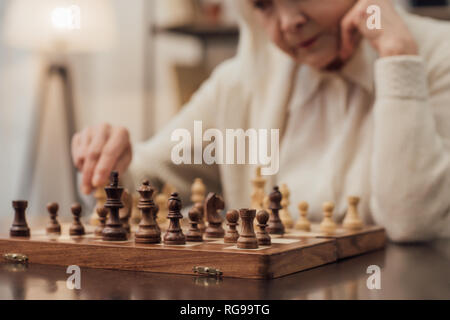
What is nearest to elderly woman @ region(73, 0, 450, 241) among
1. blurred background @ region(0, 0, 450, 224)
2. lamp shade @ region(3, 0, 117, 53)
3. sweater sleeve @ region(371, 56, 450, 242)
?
sweater sleeve @ region(371, 56, 450, 242)

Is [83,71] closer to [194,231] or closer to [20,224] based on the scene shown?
[20,224]

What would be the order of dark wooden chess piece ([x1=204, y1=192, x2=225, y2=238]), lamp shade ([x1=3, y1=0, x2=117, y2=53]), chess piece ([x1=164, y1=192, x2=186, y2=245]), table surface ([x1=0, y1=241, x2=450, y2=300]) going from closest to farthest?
1. table surface ([x1=0, y1=241, x2=450, y2=300])
2. chess piece ([x1=164, y1=192, x2=186, y2=245])
3. dark wooden chess piece ([x1=204, y1=192, x2=225, y2=238])
4. lamp shade ([x1=3, y1=0, x2=117, y2=53])

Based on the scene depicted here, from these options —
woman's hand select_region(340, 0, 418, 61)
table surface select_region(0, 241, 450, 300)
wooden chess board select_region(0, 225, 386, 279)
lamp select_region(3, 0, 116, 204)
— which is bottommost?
table surface select_region(0, 241, 450, 300)

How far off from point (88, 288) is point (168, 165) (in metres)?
1.36

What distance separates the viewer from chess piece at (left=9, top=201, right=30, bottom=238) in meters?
1.20

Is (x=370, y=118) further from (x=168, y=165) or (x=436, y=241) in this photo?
(x=168, y=165)

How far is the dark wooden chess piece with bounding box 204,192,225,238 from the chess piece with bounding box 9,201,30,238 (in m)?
0.34

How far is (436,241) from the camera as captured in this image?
1.48 m

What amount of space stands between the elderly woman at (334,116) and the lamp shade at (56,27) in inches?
70.6

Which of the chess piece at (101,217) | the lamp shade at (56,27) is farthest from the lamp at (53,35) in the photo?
the chess piece at (101,217)

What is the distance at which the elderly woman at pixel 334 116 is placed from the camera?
1.58 m

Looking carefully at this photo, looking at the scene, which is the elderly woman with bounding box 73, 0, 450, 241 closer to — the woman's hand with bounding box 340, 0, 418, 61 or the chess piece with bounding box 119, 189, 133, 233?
the woman's hand with bounding box 340, 0, 418, 61

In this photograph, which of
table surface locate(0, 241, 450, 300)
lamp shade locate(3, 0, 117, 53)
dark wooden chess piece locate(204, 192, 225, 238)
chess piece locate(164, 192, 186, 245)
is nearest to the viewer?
table surface locate(0, 241, 450, 300)
